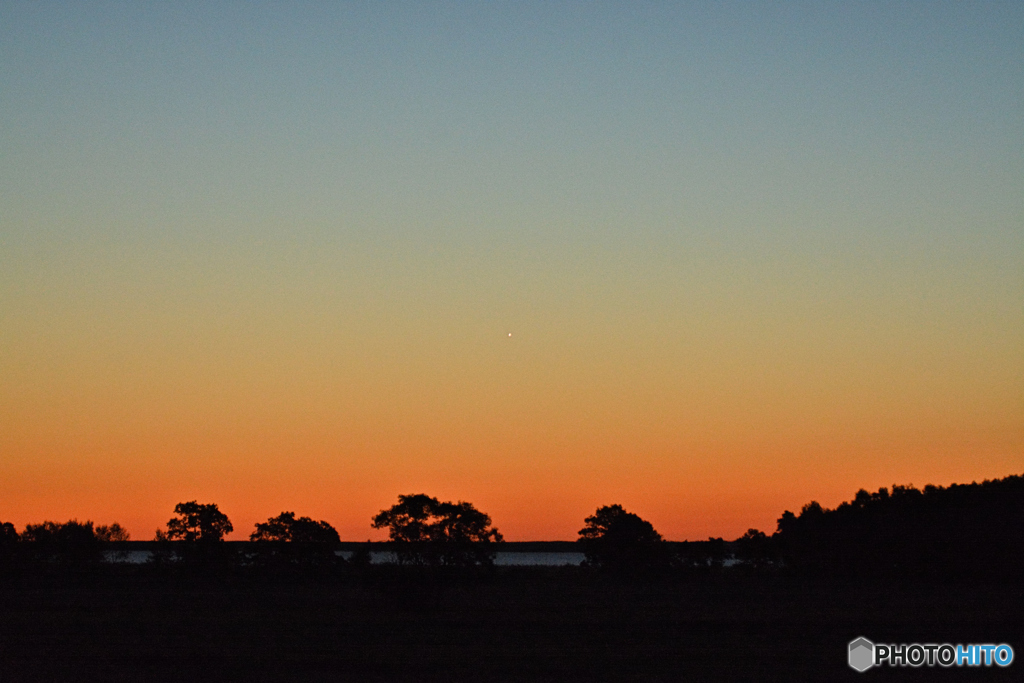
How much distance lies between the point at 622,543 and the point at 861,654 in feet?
184

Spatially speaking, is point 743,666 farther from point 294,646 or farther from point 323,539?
point 323,539

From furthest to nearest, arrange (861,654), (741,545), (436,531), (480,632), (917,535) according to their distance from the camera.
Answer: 1. (741,545)
2. (917,535)
3. (436,531)
4. (480,632)
5. (861,654)

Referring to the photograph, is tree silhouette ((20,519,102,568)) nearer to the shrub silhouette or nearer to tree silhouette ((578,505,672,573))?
the shrub silhouette

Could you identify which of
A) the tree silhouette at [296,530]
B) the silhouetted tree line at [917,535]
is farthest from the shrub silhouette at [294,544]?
the silhouetted tree line at [917,535]

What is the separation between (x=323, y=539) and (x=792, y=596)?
4113 centimetres

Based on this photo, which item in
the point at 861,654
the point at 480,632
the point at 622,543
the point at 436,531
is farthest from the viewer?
the point at 622,543

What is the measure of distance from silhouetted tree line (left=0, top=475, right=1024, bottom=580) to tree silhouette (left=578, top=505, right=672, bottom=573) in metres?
0.10

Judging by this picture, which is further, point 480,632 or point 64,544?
point 64,544

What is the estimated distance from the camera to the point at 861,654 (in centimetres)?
3388

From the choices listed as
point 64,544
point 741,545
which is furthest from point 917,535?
point 64,544

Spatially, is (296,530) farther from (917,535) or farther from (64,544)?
(917,535)

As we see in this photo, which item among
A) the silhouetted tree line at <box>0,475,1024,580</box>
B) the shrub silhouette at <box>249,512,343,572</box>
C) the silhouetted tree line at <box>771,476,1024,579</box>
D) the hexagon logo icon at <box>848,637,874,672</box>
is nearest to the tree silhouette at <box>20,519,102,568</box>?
the silhouetted tree line at <box>0,475,1024,580</box>

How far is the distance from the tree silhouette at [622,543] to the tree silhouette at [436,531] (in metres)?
30.8

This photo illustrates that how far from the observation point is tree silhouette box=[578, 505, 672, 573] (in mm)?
89250
